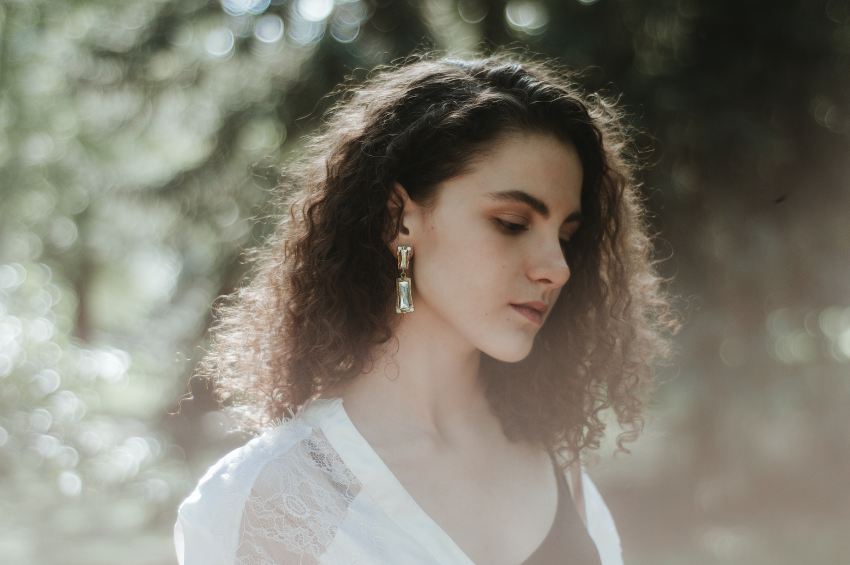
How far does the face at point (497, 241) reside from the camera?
3.84 feet

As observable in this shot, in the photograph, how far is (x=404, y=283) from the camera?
123cm

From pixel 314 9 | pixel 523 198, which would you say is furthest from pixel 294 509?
pixel 314 9

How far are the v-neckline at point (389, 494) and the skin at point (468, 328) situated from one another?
3cm

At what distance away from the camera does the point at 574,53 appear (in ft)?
7.20

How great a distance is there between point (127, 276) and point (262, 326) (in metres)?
4.35

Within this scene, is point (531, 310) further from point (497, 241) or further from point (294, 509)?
point (294, 509)

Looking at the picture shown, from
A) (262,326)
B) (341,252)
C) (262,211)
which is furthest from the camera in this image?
(262,211)

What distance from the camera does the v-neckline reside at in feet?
3.71

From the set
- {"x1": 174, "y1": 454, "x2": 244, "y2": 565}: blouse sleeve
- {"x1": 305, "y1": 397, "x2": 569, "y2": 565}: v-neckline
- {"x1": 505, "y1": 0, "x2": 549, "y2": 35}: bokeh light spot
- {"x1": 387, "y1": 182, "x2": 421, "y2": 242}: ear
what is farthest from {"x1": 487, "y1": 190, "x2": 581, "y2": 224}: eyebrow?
{"x1": 505, "y1": 0, "x2": 549, "y2": 35}: bokeh light spot

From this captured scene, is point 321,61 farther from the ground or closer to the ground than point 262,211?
farther from the ground

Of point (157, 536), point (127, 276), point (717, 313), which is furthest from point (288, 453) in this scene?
point (127, 276)

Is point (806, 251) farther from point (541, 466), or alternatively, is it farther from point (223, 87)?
point (223, 87)

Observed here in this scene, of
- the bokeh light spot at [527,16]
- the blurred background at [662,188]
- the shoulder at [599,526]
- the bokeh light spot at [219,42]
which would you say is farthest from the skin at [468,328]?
the bokeh light spot at [219,42]

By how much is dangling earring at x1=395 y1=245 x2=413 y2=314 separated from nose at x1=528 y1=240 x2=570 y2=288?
17 cm
